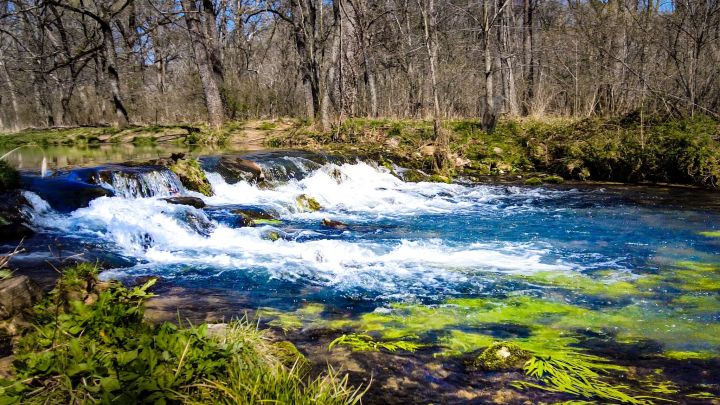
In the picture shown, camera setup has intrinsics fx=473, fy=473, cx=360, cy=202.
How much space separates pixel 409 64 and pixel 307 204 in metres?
12.8

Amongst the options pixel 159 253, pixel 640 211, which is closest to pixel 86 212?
pixel 159 253

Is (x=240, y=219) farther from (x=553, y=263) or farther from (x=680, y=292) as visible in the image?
(x=680, y=292)

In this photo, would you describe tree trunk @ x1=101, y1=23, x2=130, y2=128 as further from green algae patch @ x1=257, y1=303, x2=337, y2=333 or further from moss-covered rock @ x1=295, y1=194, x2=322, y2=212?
green algae patch @ x1=257, y1=303, x2=337, y2=333

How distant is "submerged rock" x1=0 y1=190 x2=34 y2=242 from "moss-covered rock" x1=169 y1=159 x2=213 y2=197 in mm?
2908

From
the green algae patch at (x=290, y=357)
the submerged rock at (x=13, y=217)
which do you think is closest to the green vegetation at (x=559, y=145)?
the submerged rock at (x=13, y=217)

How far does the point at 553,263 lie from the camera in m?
5.66

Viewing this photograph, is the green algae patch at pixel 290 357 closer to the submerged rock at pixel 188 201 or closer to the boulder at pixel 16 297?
the boulder at pixel 16 297

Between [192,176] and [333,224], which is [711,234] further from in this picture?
[192,176]

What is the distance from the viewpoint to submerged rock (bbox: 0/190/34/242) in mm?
6066

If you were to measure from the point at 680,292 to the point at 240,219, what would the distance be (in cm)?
592

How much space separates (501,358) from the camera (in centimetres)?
312

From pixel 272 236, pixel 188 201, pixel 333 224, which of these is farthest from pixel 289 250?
pixel 188 201

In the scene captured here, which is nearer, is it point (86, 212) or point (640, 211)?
point (86, 212)

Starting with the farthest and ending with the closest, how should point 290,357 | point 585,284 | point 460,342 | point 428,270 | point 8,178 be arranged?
point 8,178
point 428,270
point 585,284
point 460,342
point 290,357
